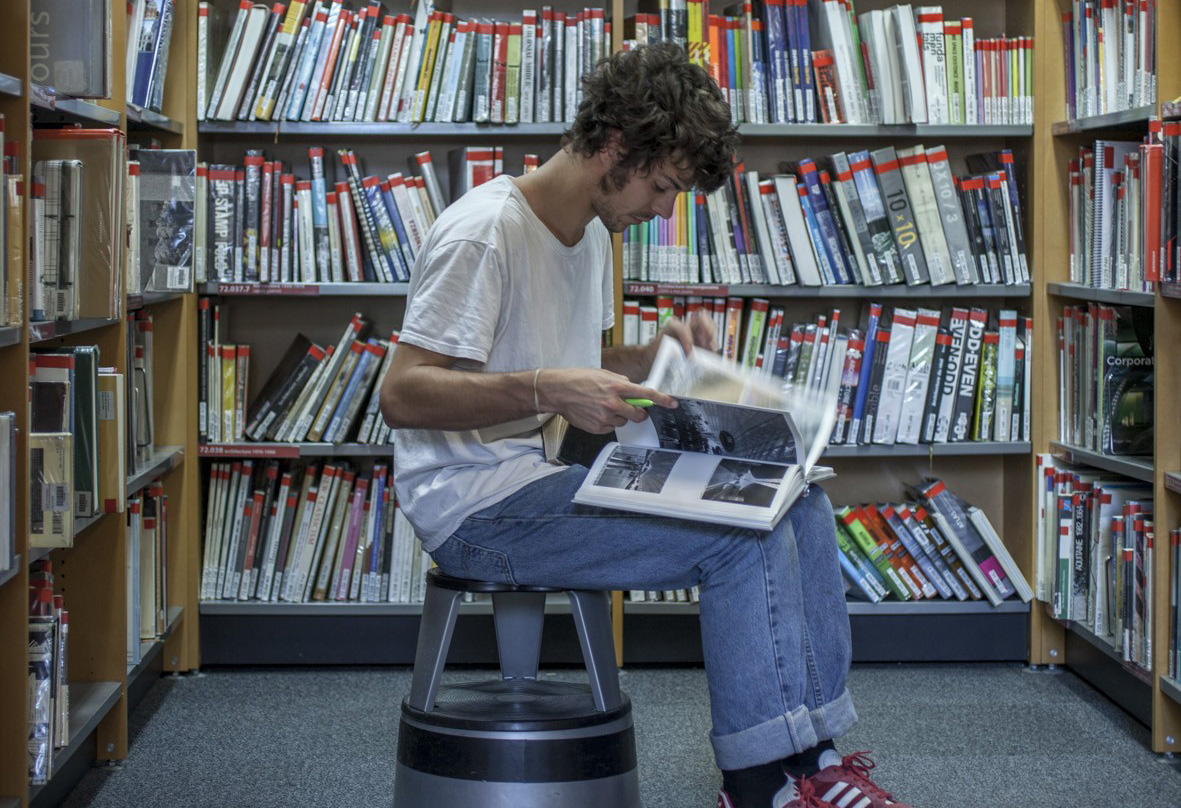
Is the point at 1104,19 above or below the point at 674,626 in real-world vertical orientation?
above

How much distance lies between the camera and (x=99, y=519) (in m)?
2.41

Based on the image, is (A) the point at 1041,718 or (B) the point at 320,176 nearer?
(A) the point at 1041,718

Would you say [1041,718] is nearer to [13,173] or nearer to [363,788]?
[363,788]

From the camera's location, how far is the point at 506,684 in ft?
6.46

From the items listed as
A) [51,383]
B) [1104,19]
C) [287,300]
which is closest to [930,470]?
[1104,19]

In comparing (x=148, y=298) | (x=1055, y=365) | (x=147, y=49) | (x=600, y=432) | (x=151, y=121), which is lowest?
(x=600, y=432)

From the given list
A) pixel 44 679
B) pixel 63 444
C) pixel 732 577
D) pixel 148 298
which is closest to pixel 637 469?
pixel 732 577

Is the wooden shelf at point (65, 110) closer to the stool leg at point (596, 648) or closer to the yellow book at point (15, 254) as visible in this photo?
the yellow book at point (15, 254)

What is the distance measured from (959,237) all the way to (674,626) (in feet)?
3.56

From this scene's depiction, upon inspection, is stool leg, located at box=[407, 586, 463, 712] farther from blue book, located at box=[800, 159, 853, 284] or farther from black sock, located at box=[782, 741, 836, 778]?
blue book, located at box=[800, 159, 853, 284]

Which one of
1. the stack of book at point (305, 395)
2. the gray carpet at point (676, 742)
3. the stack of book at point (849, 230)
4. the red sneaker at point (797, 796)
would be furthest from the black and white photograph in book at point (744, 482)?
the stack of book at point (305, 395)

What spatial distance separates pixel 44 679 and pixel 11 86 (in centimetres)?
85

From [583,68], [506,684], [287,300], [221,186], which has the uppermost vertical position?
[583,68]

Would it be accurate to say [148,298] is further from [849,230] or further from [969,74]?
[969,74]
